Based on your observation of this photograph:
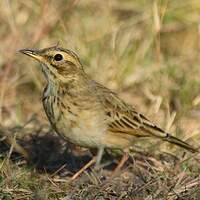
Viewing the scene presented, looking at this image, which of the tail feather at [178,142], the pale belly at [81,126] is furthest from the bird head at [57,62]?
the tail feather at [178,142]

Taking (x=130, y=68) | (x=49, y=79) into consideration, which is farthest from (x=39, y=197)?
(x=130, y=68)

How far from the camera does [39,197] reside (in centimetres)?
555

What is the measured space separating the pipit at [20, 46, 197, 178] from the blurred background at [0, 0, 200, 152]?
3.12 feet

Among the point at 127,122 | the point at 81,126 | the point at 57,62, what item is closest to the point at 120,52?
the point at 127,122

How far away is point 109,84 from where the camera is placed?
8.81 metres

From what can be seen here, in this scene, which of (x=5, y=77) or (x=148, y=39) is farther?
(x=148, y=39)

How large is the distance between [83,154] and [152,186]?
1650 millimetres

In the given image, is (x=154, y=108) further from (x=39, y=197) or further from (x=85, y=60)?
(x=39, y=197)

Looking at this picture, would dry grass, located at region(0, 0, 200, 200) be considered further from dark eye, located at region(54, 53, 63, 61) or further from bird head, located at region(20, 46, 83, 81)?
dark eye, located at region(54, 53, 63, 61)

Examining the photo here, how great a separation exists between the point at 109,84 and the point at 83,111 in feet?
8.31

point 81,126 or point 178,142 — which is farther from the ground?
point 81,126

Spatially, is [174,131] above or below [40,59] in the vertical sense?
below

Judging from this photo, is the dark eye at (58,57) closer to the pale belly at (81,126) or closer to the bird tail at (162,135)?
the pale belly at (81,126)

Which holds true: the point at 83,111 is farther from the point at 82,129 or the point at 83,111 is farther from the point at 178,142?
the point at 178,142
